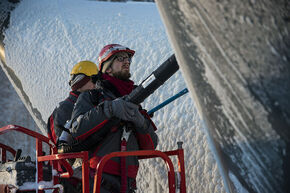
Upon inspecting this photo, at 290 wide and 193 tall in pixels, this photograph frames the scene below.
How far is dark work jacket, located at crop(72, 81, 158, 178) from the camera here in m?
2.19

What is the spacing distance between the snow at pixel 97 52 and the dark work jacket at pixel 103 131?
0.45m

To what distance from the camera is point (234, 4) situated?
978 millimetres

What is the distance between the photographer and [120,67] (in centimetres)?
258

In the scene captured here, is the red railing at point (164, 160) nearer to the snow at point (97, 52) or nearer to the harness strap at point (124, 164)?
the harness strap at point (124, 164)

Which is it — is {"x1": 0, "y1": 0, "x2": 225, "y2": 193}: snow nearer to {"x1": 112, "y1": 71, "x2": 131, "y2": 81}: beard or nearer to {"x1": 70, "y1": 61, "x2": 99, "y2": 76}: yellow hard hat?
{"x1": 70, "y1": 61, "x2": 99, "y2": 76}: yellow hard hat

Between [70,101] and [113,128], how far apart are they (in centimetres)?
66

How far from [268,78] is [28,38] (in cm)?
405

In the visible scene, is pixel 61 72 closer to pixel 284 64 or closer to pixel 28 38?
pixel 28 38

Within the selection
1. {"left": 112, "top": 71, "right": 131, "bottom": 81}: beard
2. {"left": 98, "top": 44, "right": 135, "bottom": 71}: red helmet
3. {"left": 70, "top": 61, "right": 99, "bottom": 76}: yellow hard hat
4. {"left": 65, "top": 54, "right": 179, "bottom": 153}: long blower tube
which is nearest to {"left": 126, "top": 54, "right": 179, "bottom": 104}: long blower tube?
{"left": 65, "top": 54, "right": 179, "bottom": 153}: long blower tube

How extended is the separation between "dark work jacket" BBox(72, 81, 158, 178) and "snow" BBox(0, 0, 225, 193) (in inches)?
17.8

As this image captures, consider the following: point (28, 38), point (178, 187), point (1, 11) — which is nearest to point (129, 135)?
point (178, 187)

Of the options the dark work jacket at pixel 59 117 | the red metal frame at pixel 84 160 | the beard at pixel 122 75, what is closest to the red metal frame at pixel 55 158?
the red metal frame at pixel 84 160

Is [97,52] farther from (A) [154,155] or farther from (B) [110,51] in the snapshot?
(A) [154,155]

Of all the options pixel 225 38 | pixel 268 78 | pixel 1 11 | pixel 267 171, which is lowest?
pixel 267 171
